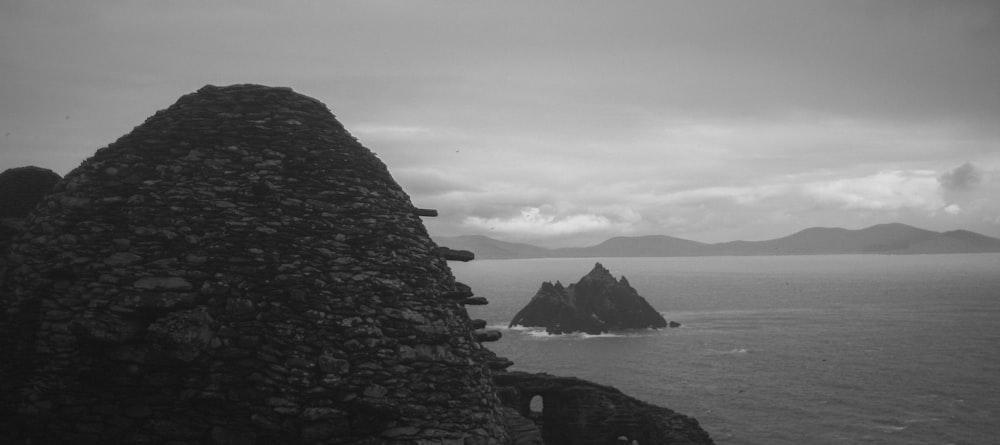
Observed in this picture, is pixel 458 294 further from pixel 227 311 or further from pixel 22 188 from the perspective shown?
pixel 22 188

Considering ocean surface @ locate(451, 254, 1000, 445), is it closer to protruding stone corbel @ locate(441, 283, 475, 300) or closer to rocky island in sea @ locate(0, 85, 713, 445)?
protruding stone corbel @ locate(441, 283, 475, 300)

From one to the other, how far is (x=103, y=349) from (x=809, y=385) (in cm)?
6633

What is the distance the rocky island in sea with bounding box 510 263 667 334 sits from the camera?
101562mm

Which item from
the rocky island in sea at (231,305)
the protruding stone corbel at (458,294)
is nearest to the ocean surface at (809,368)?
the protruding stone corbel at (458,294)

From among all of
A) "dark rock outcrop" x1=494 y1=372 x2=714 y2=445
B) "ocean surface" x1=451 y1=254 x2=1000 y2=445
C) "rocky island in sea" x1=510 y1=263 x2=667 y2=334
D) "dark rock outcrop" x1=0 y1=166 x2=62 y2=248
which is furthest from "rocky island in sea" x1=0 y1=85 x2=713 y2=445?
"rocky island in sea" x1=510 y1=263 x2=667 y2=334

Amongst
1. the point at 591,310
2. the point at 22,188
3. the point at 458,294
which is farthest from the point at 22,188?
the point at 591,310

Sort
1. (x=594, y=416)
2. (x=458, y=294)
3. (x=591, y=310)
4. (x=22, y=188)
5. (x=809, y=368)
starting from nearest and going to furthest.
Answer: (x=458, y=294), (x=22, y=188), (x=594, y=416), (x=809, y=368), (x=591, y=310)

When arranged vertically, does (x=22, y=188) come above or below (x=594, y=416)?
above

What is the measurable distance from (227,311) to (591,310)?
101 metres

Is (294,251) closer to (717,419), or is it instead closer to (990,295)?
(717,419)

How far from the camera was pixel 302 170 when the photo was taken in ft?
31.3

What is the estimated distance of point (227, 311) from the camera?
7.74 m

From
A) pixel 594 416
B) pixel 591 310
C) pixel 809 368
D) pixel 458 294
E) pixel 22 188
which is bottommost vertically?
pixel 809 368

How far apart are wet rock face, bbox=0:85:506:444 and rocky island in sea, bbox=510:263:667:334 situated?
9222 cm
